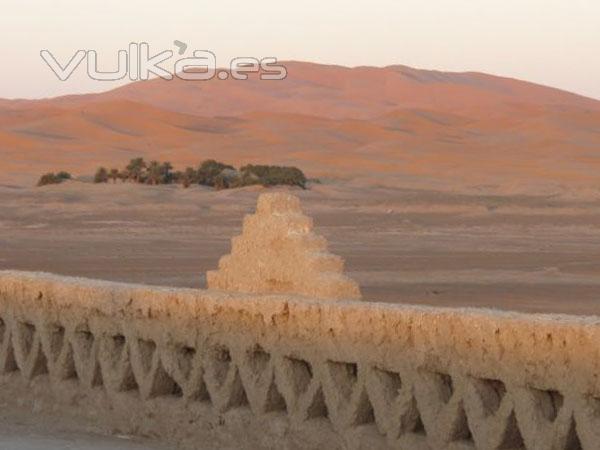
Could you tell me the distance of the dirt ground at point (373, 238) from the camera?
20484 mm

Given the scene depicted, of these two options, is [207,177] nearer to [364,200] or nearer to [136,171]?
[136,171]

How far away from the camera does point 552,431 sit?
676 cm

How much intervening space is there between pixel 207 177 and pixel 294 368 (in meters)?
36.3

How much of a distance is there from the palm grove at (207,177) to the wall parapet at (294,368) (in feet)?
107

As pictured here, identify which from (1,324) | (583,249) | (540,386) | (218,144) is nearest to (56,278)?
(1,324)

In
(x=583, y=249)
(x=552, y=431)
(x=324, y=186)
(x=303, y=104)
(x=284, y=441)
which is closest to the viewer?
(x=552, y=431)

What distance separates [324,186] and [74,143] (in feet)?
110

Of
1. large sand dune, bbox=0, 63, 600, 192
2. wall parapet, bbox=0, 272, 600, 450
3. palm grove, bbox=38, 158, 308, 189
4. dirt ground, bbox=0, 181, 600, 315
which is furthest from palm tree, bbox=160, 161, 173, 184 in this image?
wall parapet, bbox=0, 272, 600, 450

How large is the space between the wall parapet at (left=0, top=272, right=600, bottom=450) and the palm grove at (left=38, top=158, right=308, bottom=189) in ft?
107

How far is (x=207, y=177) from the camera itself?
44625 mm

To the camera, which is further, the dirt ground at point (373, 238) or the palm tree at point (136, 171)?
the palm tree at point (136, 171)

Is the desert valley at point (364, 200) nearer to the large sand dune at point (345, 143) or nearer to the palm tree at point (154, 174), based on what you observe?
the large sand dune at point (345, 143)

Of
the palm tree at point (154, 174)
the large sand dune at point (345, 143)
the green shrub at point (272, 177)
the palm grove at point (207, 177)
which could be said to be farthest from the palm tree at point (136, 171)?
the large sand dune at point (345, 143)

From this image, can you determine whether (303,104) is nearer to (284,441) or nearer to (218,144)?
(218,144)
